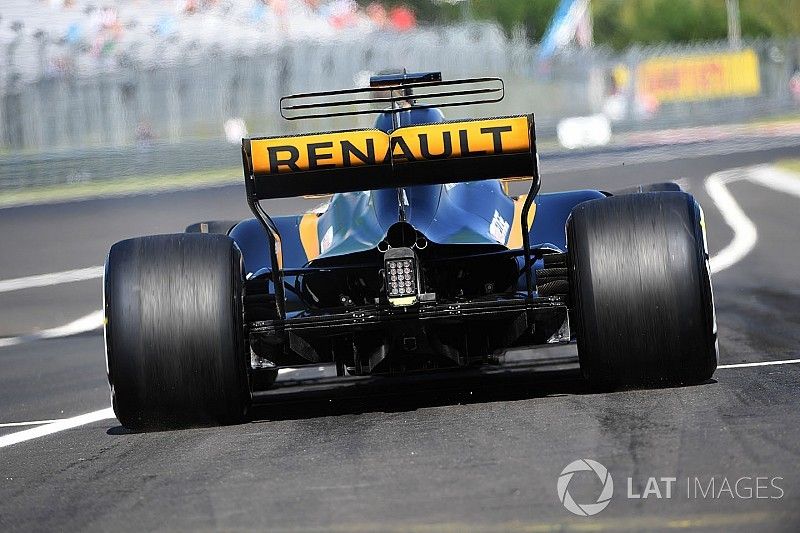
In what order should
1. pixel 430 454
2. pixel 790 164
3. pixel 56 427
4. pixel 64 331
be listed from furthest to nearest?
pixel 790 164 → pixel 64 331 → pixel 56 427 → pixel 430 454

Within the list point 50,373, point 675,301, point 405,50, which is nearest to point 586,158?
point 405,50

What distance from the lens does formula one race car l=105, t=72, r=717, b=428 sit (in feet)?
22.3

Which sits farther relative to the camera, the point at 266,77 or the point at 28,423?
the point at 266,77

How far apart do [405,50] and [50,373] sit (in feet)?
103

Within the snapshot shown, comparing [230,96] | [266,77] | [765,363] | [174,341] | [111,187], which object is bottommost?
[765,363]

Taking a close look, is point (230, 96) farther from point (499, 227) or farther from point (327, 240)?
point (499, 227)

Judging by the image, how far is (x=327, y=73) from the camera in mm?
39844

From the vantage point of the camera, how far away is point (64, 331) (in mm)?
12648

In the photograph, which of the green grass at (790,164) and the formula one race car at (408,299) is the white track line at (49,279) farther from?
the green grass at (790,164)

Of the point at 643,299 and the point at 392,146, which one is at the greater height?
the point at 392,146

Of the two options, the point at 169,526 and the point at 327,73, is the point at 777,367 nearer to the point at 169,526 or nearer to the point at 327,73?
the point at 169,526

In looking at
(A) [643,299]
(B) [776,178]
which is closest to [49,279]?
(A) [643,299]

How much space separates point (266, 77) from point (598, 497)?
34585mm

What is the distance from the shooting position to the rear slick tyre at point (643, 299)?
676 centimetres
